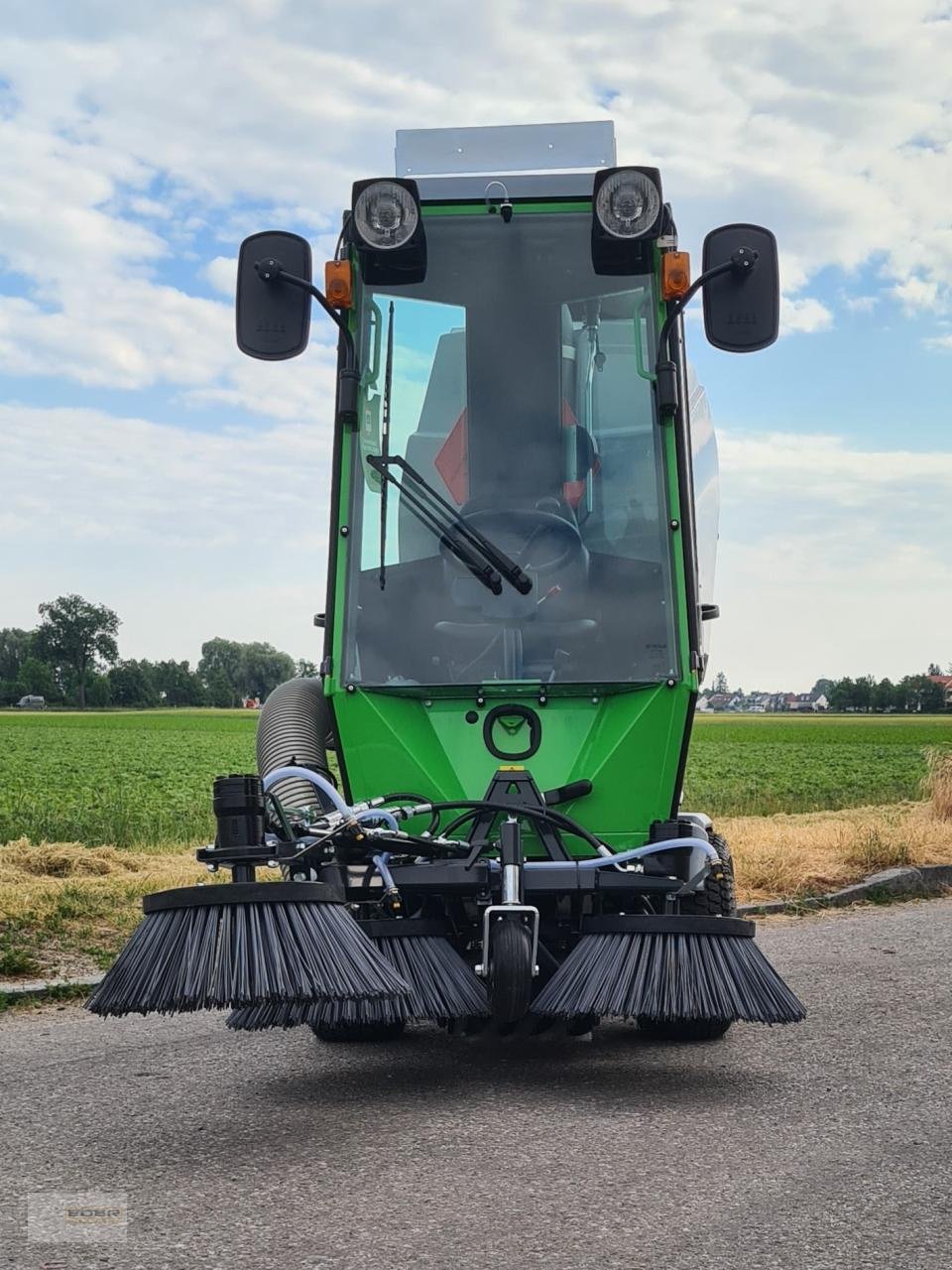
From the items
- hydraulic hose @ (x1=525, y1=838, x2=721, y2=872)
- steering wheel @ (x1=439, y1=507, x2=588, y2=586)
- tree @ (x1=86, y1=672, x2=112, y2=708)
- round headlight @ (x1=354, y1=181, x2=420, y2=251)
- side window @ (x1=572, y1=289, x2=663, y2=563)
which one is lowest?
hydraulic hose @ (x1=525, y1=838, x2=721, y2=872)

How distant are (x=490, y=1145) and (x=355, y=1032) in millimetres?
1647

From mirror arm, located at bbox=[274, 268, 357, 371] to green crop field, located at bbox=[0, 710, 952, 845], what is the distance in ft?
25.9

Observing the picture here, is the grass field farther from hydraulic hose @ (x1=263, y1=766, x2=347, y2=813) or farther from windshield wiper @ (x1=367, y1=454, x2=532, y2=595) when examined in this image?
windshield wiper @ (x1=367, y1=454, x2=532, y2=595)

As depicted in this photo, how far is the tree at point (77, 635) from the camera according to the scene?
96000mm

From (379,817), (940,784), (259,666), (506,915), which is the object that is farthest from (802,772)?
(259,666)

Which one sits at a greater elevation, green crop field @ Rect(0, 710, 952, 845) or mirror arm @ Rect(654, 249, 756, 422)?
mirror arm @ Rect(654, 249, 756, 422)

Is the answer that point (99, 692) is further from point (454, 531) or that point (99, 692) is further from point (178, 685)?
point (454, 531)

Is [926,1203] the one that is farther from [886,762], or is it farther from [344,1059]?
[886,762]

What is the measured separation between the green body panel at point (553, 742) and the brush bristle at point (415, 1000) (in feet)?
2.28

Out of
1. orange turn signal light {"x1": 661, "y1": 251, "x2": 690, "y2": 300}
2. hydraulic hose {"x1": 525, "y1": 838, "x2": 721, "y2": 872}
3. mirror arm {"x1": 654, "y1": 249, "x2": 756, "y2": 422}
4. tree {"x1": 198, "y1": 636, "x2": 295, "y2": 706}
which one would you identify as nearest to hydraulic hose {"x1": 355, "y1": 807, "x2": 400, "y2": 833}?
hydraulic hose {"x1": 525, "y1": 838, "x2": 721, "y2": 872}

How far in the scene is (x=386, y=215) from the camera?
5.50 metres

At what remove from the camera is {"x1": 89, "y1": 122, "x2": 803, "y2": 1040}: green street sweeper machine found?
16.0 feet

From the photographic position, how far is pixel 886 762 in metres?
33.4

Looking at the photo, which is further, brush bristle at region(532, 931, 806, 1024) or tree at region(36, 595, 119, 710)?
tree at region(36, 595, 119, 710)
